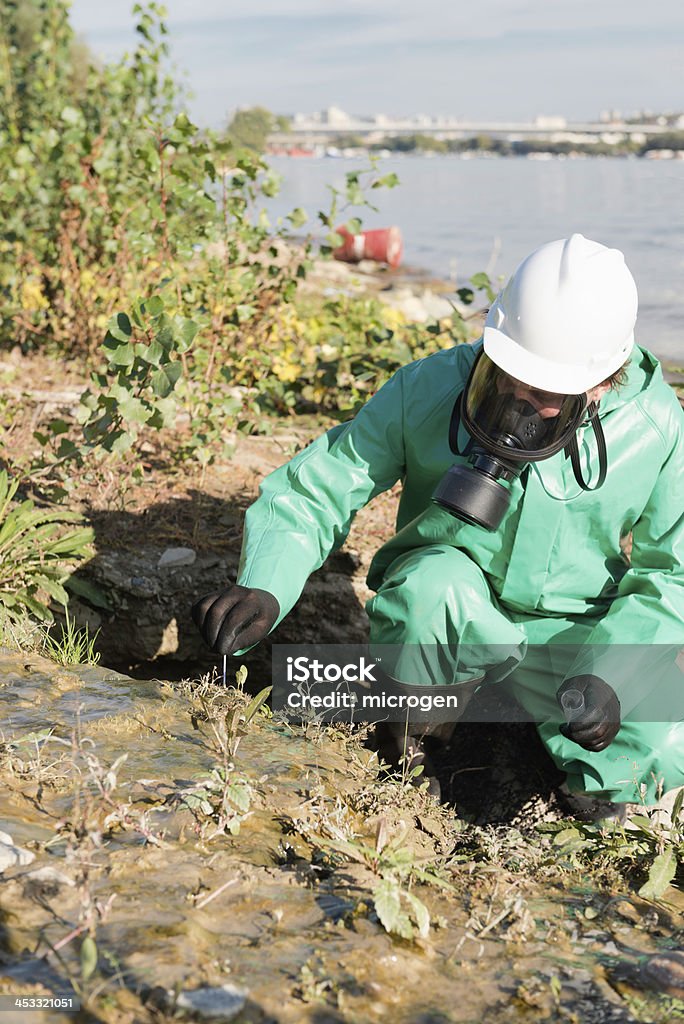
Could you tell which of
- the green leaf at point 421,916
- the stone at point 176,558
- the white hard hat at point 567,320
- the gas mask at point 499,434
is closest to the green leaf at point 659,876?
the green leaf at point 421,916

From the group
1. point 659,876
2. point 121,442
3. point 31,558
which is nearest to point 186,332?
point 121,442

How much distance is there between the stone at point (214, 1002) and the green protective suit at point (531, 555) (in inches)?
45.4

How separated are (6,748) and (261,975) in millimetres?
894

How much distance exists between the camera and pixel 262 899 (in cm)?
195

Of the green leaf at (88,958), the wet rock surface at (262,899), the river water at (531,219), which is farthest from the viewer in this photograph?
the river water at (531,219)

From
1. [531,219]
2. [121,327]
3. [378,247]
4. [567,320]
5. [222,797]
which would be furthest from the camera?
[531,219]

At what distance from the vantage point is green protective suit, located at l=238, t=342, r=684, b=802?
2686mm

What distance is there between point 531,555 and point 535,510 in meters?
0.13

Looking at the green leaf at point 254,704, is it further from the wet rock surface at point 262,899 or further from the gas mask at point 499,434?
the gas mask at point 499,434

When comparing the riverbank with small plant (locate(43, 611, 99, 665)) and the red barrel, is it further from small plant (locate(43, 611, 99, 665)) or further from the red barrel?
the red barrel

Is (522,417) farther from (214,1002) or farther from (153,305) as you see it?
(153,305)

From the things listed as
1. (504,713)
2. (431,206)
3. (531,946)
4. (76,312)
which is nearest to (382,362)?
(76,312)

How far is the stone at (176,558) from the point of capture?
12.5 ft

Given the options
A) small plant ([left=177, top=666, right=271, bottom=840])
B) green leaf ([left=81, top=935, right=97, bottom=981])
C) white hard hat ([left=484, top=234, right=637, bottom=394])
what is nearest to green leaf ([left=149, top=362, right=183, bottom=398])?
white hard hat ([left=484, top=234, right=637, bottom=394])
